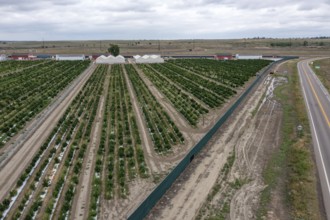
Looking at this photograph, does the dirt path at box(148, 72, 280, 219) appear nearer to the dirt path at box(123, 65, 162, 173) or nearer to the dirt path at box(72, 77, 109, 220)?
the dirt path at box(123, 65, 162, 173)

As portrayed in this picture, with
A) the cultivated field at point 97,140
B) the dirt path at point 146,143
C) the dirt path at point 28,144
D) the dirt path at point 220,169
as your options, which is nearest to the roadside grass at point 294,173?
the dirt path at point 220,169

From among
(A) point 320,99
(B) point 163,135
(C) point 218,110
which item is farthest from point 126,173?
(A) point 320,99

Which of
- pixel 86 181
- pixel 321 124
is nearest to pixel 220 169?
pixel 86 181

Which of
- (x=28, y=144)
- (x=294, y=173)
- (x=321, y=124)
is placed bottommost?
(x=294, y=173)

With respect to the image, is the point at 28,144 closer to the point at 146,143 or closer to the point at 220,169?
the point at 146,143

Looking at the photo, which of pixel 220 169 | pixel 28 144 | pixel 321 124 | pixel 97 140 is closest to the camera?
pixel 220 169
